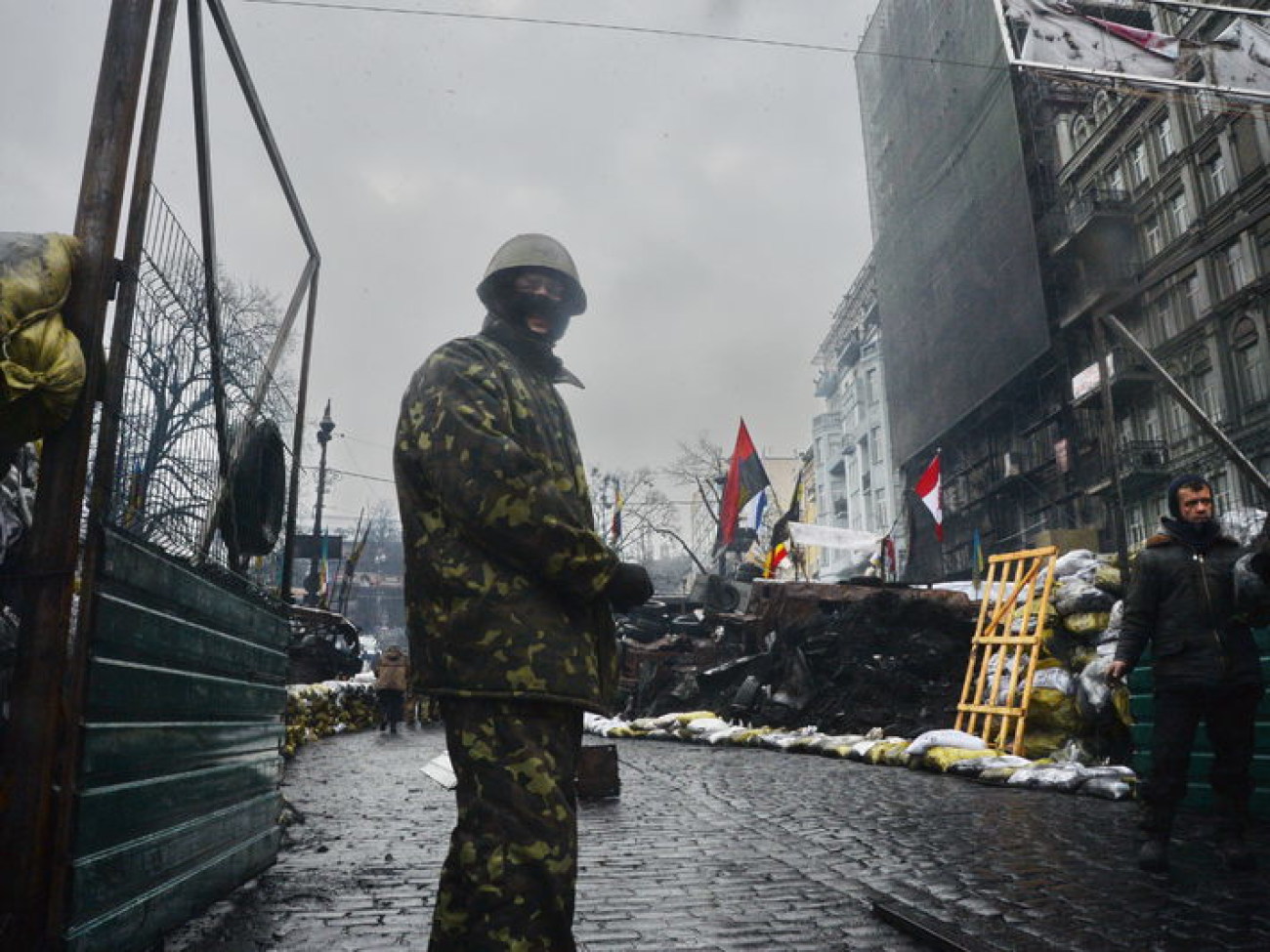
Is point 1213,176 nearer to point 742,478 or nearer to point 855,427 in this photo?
point 742,478

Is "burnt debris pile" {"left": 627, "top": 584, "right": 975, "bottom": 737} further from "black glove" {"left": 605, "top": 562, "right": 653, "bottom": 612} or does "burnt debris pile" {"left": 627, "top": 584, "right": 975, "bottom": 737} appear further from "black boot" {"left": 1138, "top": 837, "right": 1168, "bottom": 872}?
"black glove" {"left": 605, "top": 562, "right": 653, "bottom": 612}

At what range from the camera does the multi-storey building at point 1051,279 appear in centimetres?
2781

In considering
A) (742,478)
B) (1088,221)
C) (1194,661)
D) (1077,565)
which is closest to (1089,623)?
(1077,565)

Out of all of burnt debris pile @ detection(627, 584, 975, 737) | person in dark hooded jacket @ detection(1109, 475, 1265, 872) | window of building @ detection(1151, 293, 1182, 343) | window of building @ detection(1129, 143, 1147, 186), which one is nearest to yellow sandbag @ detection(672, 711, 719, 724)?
burnt debris pile @ detection(627, 584, 975, 737)

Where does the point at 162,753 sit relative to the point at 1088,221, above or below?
below

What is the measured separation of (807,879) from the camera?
448cm

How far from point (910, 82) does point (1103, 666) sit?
40.1 metres

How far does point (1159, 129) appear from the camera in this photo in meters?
32.1

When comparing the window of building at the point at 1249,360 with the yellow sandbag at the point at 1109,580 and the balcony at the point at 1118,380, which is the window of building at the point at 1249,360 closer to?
the balcony at the point at 1118,380

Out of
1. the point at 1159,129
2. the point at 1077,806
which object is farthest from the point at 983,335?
the point at 1077,806

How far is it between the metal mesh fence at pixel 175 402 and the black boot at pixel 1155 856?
4.30 metres

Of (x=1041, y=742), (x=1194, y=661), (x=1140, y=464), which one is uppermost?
(x=1140, y=464)

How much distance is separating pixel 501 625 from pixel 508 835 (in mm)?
464

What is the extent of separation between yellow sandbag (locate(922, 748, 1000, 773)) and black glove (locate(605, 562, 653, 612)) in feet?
23.7
